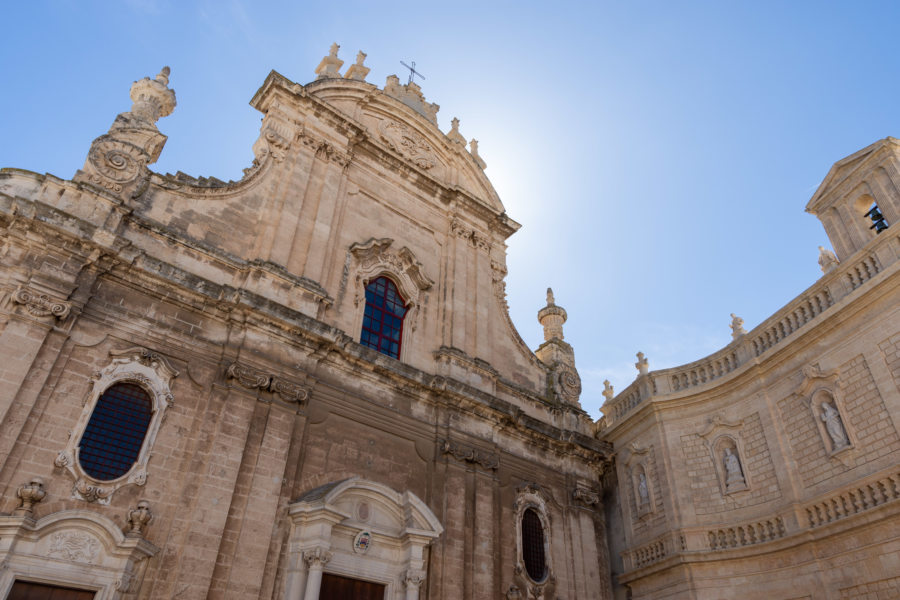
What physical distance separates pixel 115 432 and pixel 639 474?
11.0 meters

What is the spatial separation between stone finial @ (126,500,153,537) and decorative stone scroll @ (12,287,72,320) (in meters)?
3.00

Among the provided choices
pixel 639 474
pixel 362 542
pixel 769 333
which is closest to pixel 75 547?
pixel 362 542

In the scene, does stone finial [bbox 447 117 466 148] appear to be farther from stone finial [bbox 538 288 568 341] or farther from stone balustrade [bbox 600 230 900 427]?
stone balustrade [bbox 600 230 900 427]

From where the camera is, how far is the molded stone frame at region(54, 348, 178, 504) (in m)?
8.48

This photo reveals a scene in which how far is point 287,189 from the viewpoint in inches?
525

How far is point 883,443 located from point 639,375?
225 inches

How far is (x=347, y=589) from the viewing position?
10.1 metres

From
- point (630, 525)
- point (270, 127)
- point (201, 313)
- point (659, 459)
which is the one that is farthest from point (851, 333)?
point (270, 127)

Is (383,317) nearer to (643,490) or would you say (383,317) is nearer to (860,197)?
(643,490)

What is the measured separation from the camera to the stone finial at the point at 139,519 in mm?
8516

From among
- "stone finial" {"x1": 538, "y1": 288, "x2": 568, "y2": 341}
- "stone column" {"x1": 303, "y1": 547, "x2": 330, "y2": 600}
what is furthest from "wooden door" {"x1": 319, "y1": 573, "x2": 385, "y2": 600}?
"stone finial" {"x1": 538, "y1": 288, "x2": 568, "y2": 341}

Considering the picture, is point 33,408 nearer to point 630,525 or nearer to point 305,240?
point 305,240

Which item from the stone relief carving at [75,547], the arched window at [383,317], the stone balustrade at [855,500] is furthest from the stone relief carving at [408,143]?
the stone balustrade at [855,500]

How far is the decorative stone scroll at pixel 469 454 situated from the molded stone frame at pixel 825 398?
20.3 feet
